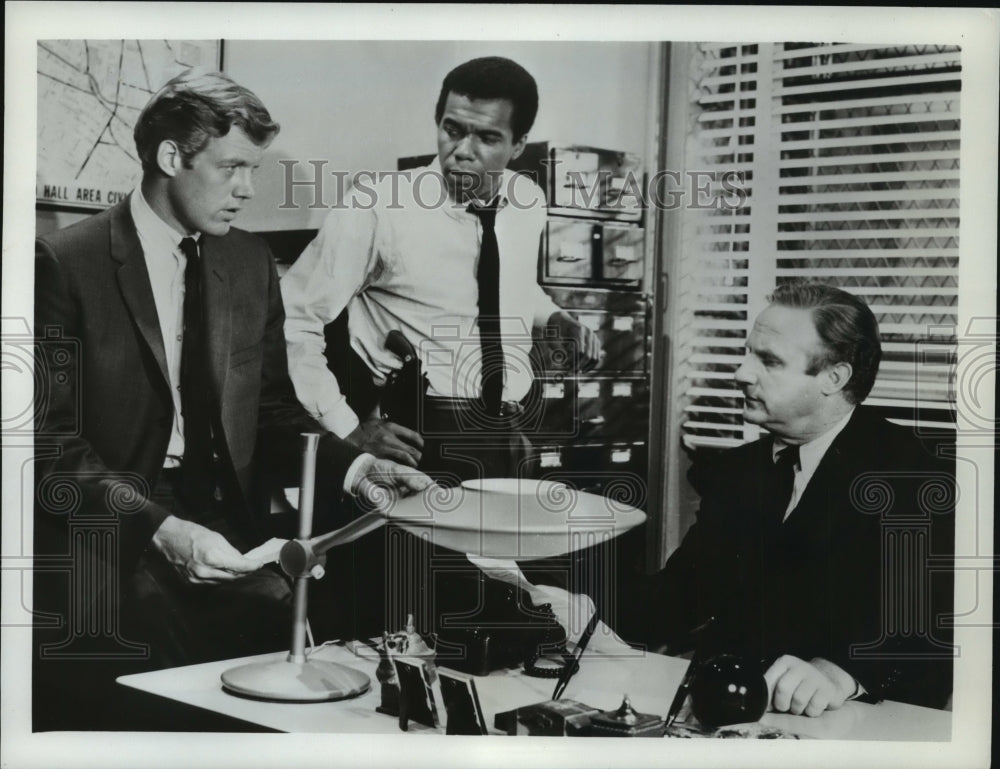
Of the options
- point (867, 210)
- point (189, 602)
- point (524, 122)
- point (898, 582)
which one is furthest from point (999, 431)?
point (189, 602)

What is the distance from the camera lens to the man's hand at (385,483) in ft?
7.81

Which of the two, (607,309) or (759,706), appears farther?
(607,309)

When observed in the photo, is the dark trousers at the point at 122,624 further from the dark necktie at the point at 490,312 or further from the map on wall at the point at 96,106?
the map on wall at the point at 96,106

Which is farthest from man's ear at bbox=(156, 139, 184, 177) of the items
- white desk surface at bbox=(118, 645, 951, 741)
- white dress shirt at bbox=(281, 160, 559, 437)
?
white desk surface at bbox=(118, 645, 951, 741)

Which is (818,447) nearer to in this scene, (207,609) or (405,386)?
(405,386)

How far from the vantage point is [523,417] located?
2.38 meters

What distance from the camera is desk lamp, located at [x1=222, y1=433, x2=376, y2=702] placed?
7.61 feet

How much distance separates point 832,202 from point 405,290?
1068mm

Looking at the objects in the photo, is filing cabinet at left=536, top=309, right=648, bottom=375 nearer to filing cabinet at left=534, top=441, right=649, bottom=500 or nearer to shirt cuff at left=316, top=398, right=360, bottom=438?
filing cabinet at left=534, top=441, right=649, bottom=500

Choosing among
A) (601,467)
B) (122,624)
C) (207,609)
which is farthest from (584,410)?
(122,624)

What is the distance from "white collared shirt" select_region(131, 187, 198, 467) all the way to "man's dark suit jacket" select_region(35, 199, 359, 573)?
2 cm

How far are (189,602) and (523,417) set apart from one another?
0.94 m

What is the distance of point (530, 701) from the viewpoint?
233cm

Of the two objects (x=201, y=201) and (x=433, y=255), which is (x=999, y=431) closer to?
(x=433, y=255)
